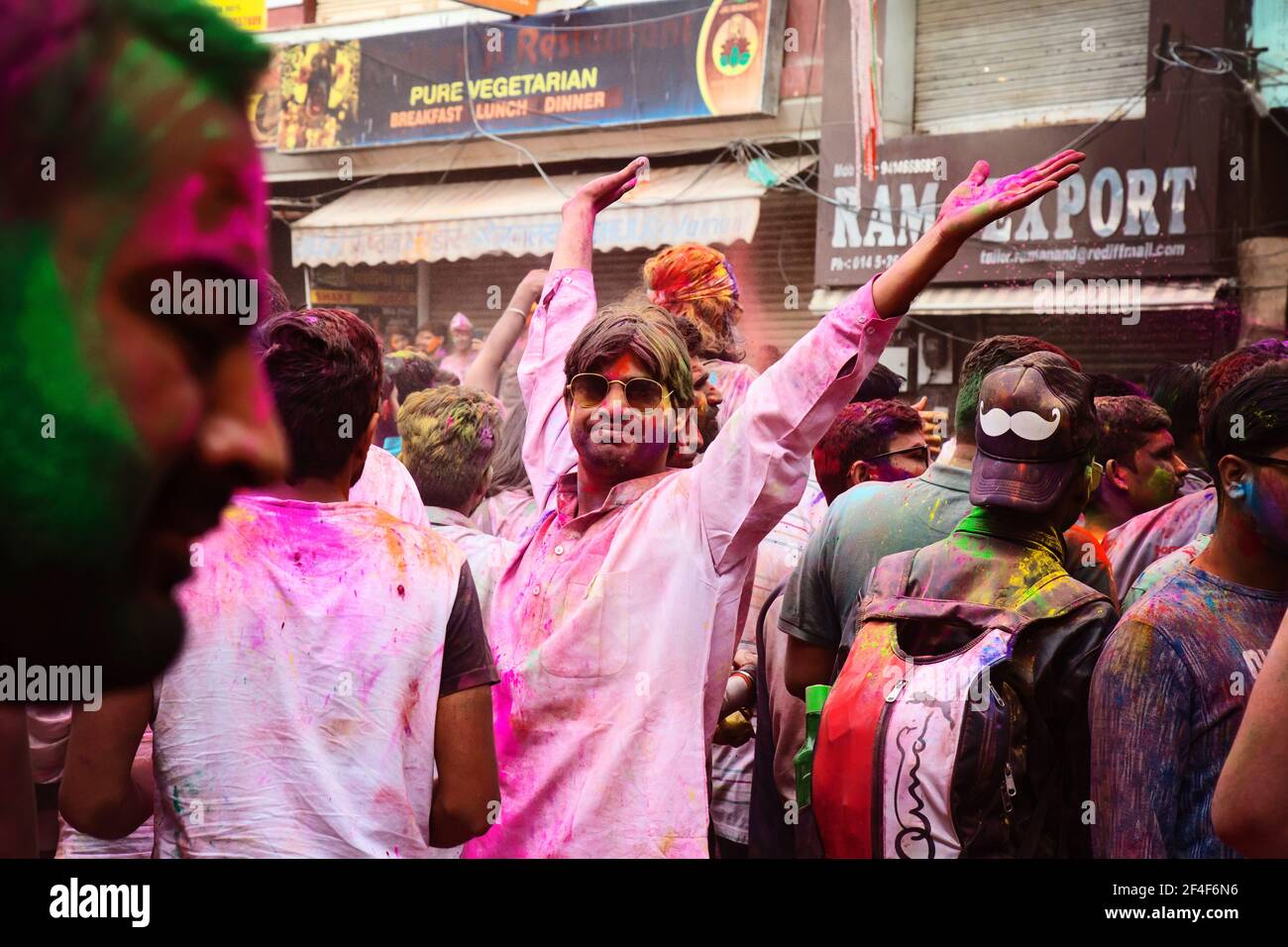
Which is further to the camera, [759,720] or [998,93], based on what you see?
[998,93]

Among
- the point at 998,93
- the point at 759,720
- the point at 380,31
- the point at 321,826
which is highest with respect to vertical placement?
the point at 380,31

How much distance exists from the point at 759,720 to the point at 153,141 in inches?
121

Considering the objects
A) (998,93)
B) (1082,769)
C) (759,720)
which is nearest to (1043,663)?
(1082,769)

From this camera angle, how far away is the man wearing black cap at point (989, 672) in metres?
2.29

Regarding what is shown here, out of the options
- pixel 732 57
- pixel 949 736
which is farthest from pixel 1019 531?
pixel 732 57

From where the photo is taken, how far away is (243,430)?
0.56m

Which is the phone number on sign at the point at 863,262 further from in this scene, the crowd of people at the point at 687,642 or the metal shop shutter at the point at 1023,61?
the crowd of people at the point at 687,642

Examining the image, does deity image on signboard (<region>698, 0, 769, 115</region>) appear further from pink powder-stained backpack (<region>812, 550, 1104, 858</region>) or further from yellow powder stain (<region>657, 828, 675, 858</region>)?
yellow powder stain (<region>657, 828, 675, 858</region>)

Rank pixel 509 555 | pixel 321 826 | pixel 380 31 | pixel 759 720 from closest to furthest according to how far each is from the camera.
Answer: pixel 321 826
pixel 509 555
pixel 759 720
pixel 380 31

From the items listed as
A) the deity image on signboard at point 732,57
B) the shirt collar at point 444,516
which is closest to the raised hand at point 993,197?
the shirt collar at point 444,516

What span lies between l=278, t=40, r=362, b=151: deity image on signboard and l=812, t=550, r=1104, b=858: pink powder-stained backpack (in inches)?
542

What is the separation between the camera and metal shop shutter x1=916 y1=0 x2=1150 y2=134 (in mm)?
11227

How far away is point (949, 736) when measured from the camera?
7.48 ft

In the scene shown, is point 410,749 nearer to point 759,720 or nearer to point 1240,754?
point 1240,754
